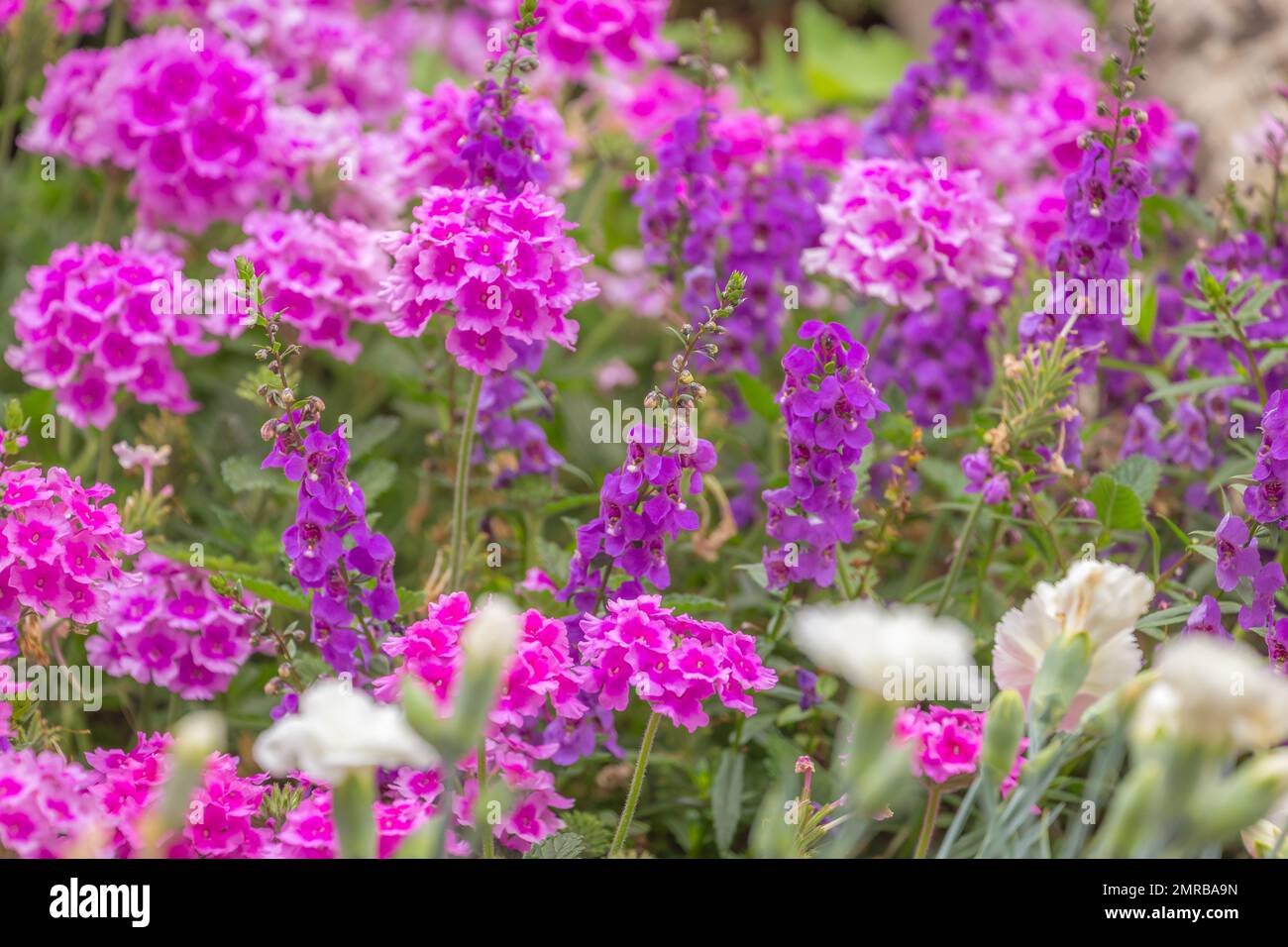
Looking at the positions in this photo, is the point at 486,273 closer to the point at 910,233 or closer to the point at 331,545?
the point at 331,545

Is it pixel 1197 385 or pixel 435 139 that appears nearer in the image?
pixel 1197 385

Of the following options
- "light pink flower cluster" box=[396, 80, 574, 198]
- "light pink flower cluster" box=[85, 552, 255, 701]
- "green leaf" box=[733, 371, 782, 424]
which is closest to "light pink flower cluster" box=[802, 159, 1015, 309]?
"green leaf" box=[733, 371, 782, 424]

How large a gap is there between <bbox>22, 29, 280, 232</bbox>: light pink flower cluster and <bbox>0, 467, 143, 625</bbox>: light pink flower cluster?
32.7 inches

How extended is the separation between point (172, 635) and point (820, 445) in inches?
35.5

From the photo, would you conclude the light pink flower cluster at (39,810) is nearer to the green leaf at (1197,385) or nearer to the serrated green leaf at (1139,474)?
the serrated green leaf at (1139,474)

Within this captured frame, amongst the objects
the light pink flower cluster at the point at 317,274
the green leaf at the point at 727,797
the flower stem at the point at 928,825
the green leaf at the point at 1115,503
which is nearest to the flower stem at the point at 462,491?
the light pink flower cluster at the point at 317,274

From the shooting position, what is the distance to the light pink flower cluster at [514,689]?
1441 millimetres

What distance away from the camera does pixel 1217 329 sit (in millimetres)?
1873

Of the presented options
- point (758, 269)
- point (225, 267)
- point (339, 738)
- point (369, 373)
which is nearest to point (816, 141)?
point (758, 269)

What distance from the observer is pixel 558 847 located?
1.51 meters

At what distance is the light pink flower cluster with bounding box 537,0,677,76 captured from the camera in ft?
7.79

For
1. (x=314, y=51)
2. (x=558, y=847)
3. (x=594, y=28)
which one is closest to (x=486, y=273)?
(x=558, y=847)
